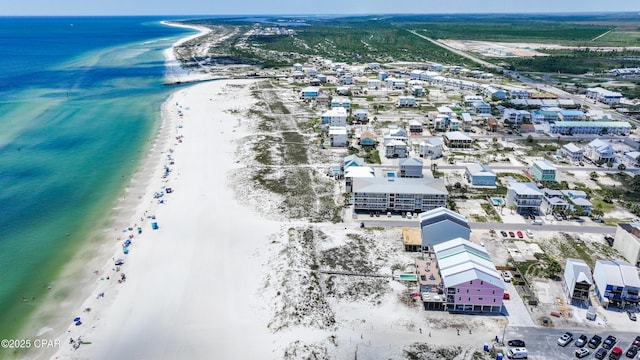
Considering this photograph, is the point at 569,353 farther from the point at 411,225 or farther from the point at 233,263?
the point at 233,263

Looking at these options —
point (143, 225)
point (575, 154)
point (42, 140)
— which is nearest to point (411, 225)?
point (143, 225)

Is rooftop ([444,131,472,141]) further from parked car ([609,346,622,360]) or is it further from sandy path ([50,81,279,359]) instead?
parked car ([609,346,622,360])

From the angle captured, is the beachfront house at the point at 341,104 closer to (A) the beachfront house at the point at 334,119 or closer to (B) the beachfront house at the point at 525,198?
(A) the beachfront house at the point at 334,119

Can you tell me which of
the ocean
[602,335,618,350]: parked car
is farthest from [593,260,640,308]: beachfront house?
the ocean

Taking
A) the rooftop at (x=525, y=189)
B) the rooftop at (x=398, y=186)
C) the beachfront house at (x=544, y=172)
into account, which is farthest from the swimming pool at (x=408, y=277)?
the beachfront house at (x=544, y=172)

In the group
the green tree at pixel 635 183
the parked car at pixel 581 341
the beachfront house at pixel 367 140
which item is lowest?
the parked car at pixel 581 341
